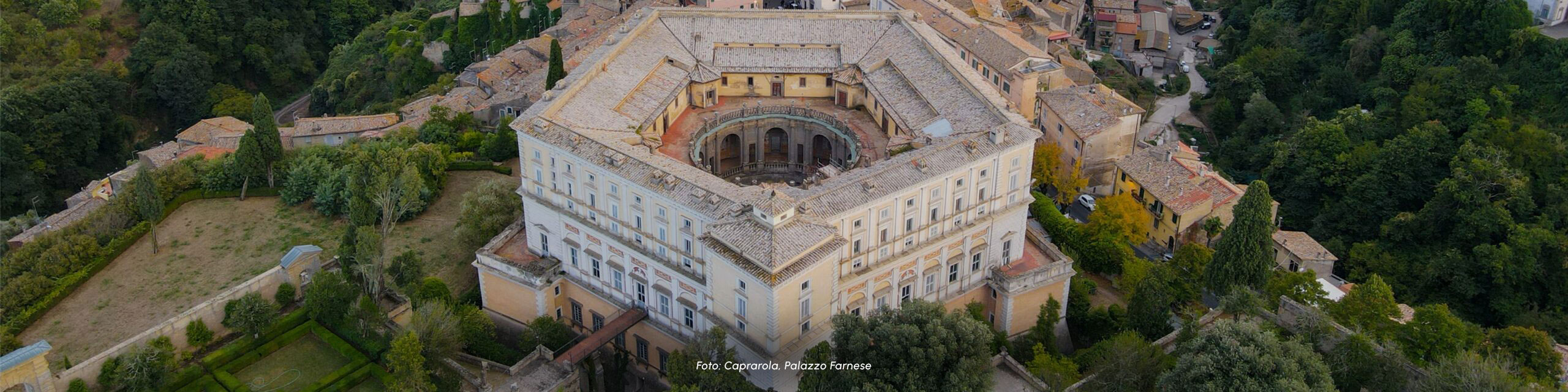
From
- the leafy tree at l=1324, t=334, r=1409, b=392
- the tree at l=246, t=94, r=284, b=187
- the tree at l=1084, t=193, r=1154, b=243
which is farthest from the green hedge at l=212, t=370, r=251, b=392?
the leafy tree at l=1324, t=334, r=1409, b=392

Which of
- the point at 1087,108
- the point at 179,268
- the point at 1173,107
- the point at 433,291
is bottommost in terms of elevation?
the point at 1173,107

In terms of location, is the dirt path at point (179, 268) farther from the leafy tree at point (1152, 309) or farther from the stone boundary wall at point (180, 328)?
the leafy tree at point (1152, 309)

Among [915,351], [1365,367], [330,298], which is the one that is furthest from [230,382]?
[1365,367]

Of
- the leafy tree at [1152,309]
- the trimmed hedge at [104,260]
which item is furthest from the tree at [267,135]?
the leafy tree at [1152,309]

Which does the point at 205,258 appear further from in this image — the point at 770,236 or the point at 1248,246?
the point at 1248,246

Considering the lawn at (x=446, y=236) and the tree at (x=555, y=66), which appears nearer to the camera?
the lawn at (x=446, y=236)

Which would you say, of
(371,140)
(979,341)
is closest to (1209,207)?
(979,341)
